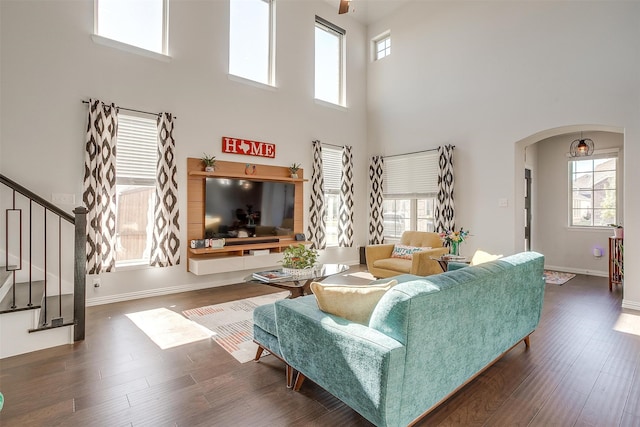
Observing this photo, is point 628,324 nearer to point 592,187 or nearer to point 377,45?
point 592,187

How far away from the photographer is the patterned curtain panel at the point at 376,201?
699cm

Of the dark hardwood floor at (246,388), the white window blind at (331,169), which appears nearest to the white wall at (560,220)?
the dark hardwood floor at (246,388)

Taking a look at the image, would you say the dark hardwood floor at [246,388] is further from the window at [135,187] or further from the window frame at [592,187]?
the window frame at [592,187]

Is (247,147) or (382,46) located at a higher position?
(382,46)

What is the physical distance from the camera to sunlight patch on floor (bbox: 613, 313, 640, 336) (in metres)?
3.37

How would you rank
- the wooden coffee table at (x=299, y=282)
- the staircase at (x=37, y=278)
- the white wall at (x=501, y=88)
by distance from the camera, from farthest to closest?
the white wall at (x=501, y=88), the wooden coffee table at (x=299, y=282), the staircase at (x=37, y=278)

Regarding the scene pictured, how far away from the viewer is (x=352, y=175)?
7.02m

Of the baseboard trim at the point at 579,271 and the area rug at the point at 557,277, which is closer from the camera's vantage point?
the area rug at the point at 557,277

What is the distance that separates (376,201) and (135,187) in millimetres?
4556

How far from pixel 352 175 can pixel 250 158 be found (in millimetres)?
2355

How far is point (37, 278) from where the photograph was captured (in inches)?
151

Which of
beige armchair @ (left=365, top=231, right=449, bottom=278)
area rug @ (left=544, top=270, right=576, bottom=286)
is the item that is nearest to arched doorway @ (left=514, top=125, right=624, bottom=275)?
area rug @ (left=544, top=270, right=576, bottom=286)

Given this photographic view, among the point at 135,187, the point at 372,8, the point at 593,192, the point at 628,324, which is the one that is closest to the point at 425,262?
the point at 628,324

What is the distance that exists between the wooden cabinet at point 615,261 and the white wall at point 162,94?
4266mm
